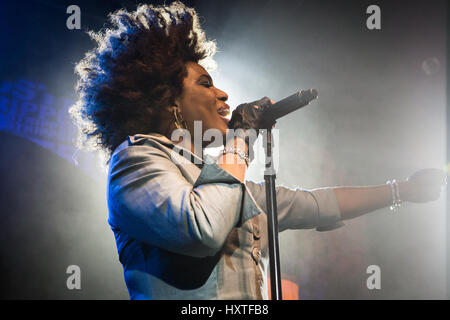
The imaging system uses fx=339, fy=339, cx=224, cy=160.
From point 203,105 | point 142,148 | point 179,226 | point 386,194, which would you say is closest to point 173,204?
point 179,226

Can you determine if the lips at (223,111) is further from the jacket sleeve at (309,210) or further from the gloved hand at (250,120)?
the jacket sleeve at (309,210)

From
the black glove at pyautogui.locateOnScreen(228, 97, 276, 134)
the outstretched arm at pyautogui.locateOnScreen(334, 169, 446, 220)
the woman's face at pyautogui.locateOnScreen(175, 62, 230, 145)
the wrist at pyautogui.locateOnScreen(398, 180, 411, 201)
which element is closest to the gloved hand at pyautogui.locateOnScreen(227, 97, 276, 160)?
the black glove at pyautogui.locateOnScreen(228, 97, 276, 134)

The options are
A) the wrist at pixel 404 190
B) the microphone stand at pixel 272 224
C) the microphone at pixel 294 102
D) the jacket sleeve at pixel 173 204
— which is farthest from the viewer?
the wrist at pixel 404 190

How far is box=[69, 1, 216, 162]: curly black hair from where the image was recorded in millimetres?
1349

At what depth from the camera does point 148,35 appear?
146 centimetres

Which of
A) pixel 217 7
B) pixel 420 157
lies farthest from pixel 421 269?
pixel 217 7

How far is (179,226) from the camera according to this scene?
796 mm

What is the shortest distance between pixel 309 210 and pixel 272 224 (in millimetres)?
464

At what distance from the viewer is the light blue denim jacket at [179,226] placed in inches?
31.9

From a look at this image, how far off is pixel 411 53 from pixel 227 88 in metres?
1.70

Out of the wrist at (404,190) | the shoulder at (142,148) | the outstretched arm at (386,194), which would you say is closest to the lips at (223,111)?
the shoulder at (142,148)

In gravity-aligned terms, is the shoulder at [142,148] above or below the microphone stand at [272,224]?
above

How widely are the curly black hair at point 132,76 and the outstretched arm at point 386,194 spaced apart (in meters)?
0.83
